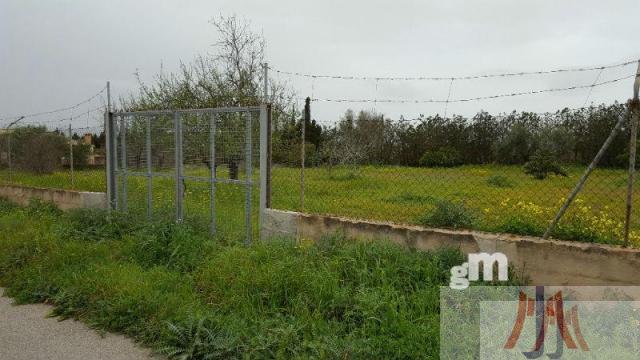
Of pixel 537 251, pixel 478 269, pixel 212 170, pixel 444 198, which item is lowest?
pixel 478 269

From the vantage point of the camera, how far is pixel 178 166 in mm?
6516

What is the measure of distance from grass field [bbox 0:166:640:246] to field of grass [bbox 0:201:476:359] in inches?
29.7

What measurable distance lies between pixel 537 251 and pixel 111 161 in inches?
264

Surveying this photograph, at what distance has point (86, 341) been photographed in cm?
364

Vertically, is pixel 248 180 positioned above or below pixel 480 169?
below

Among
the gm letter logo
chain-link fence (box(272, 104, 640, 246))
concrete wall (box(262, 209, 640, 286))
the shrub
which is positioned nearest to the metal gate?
chain-link fence (box(272, 104, 640, 246))

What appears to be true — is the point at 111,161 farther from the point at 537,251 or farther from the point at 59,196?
the point at 537,251

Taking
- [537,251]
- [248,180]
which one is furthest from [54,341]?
[537,251]

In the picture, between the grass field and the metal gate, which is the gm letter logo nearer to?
the grass field

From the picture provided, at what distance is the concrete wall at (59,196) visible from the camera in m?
7.84

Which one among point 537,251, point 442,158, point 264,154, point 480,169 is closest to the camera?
point 537,251

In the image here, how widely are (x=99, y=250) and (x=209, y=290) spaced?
204 centimetres

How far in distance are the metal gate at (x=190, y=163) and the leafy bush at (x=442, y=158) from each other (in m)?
2.03

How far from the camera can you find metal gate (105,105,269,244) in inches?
227
